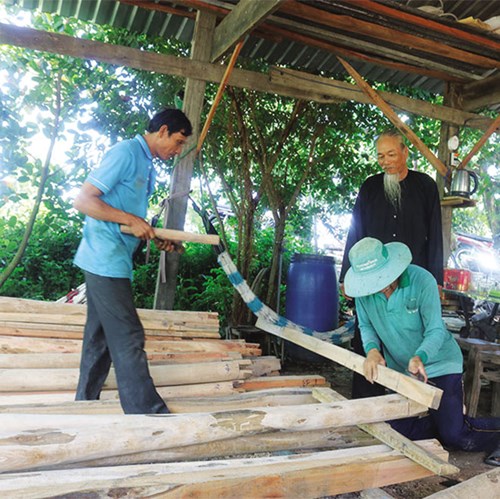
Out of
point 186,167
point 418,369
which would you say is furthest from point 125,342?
point 186,167

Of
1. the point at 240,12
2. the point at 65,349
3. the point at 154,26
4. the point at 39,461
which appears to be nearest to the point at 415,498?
the point at 39,461

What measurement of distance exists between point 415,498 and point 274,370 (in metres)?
1.36

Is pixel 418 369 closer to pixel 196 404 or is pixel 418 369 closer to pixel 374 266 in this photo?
pixel 374 266

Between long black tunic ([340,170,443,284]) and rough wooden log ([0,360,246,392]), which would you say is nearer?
rough wooden log ([0,360,246,392])

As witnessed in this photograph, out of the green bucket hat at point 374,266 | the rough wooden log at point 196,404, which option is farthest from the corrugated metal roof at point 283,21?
the rough wooden log at point 196,404

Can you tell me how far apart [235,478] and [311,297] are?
415 cm

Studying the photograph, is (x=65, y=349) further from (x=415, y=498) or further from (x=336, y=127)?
(x=336, y=127)

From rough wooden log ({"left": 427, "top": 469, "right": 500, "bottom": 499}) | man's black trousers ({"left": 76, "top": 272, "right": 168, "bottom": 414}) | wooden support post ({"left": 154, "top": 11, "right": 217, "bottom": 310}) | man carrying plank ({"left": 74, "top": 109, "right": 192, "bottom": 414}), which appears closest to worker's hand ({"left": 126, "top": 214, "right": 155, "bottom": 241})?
man carrying plank ({"left": 74, "top": 109, "right": 192, "bottom": 414})

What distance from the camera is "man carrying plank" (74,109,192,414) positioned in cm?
238

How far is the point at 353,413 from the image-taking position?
7.05 ft

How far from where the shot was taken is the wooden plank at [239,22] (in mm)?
3291

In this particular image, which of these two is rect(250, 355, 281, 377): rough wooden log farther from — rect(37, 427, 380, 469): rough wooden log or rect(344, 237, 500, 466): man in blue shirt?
rect(37, 427, 380, 469): rough wooden log

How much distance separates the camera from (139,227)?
2.44m

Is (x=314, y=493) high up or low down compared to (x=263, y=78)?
down
